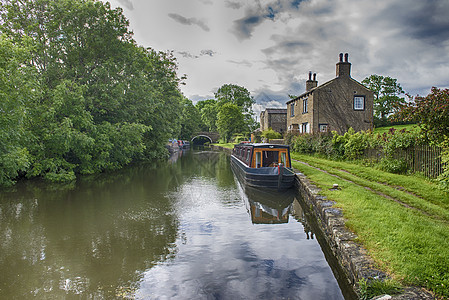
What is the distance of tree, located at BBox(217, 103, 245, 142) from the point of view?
165 ft

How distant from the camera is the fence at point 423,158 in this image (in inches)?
311

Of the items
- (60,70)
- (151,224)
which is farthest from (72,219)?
(60,70)

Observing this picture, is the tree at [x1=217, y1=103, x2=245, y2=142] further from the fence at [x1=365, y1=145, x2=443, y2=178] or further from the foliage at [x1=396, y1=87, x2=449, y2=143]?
the foliage at [x1=396, y1=87, x2=449, y2=143]

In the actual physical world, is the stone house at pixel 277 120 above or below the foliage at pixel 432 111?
above

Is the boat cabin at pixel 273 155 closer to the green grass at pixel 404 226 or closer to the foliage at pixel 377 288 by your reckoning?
the green grass at pixel 404 226

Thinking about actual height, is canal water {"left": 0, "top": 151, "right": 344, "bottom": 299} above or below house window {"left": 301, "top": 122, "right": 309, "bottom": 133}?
below

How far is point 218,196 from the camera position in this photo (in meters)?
10.8

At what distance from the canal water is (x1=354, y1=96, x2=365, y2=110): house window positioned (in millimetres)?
17258

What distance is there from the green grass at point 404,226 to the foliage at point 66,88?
33.9 ft

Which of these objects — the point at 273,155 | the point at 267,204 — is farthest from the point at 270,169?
the point at 267,204

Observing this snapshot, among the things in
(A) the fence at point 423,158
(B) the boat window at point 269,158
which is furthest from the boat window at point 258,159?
(A) the fence at point 423,158

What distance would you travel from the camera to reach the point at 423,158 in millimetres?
8594

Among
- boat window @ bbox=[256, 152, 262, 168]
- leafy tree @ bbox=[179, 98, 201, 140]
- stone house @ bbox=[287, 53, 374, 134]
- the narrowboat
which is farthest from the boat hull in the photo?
leafy tree @ bbox=[179, 98, 201, 140]

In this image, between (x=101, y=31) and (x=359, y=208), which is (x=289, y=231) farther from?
(x=101, y=31)
